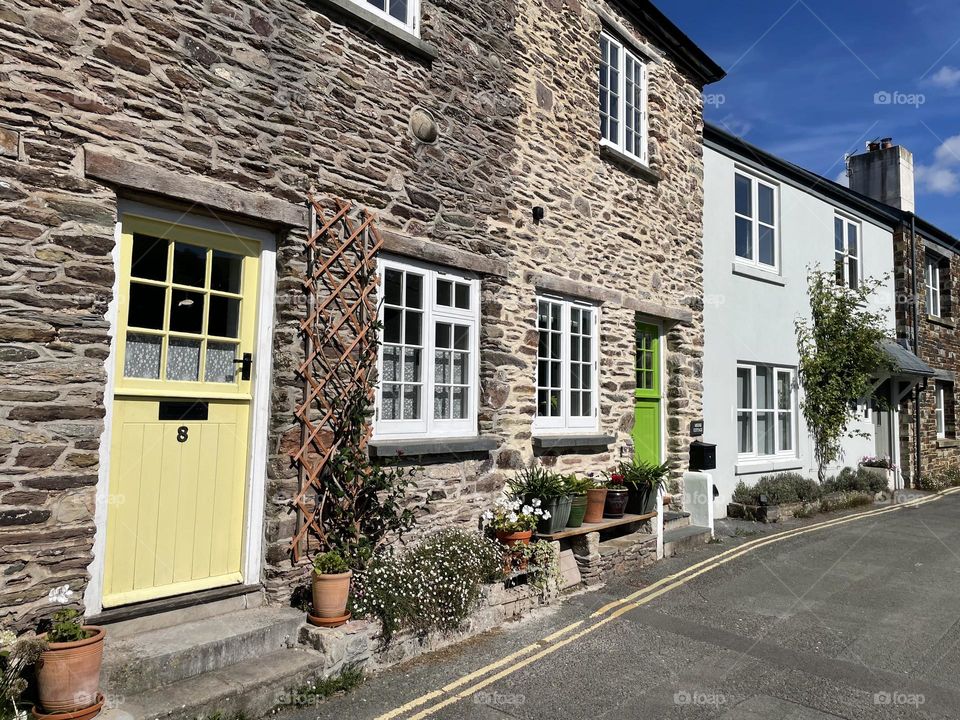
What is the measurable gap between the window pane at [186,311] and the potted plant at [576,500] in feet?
14.2

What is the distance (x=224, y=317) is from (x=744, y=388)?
9849 mm

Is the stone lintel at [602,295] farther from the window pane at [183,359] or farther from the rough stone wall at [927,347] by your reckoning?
the rough stone wall at [927,347]

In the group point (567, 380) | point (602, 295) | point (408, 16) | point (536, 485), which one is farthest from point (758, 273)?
point (408, 16)

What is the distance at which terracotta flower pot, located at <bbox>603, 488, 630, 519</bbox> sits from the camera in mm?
8758

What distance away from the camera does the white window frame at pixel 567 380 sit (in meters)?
8.78

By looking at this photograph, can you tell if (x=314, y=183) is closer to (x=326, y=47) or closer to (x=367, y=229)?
(x=367, y=229)

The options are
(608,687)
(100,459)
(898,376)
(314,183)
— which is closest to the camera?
(100,459)

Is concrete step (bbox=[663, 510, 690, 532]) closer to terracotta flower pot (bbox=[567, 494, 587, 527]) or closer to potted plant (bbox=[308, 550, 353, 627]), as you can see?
terracotta flower pot (bbox=[567, 494, 587, 527])

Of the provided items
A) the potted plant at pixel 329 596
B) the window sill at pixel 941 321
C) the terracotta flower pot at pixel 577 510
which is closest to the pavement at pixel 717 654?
the potted plant at pixel 329 596

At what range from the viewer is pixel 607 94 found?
10164mm

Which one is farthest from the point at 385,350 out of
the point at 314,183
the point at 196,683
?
the point at 196,683

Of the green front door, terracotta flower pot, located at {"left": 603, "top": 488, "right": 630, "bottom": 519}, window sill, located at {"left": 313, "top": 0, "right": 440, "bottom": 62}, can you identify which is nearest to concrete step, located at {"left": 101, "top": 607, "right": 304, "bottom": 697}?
terracotta flower pot, located at {"left": 603, "top": 488, "right": 630, "bottom": 519}

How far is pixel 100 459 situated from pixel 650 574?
610 cm

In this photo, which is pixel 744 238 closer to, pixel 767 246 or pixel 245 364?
pixel 767 246
